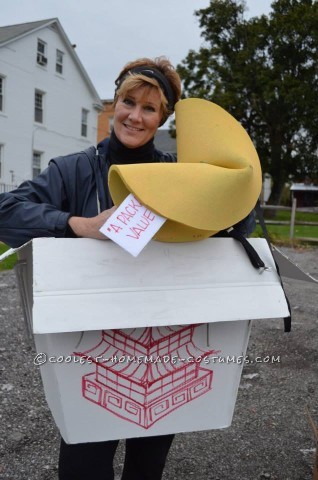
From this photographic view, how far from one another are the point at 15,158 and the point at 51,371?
59.0 feet

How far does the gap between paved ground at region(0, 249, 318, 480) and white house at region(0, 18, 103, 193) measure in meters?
15.2

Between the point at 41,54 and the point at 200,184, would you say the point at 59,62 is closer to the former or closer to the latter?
the point at 41,54

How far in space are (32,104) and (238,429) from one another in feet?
59.4

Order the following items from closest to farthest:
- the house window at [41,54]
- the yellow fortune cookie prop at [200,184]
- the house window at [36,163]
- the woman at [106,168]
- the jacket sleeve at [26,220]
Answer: the yellow fortune cookie prop at [200,184], the jacket sleeve at [26,220], the woman at [106,168], the house window at [36,163], the house window at [41,54]

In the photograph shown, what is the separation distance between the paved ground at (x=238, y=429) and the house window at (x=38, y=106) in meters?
16.7

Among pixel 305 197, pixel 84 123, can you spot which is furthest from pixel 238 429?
pixel 305 197

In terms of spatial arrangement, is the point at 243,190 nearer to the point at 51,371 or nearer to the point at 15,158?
the point at 51,371

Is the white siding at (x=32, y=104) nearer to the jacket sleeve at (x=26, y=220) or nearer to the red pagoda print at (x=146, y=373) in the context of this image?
the jacket sleeve at (x=26, y=220)

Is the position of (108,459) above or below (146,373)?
below

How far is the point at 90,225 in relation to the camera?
117cm

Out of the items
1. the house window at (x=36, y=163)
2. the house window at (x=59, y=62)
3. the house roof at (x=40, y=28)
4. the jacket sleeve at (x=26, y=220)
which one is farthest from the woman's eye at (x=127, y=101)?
the house window at (x=59, y=62)

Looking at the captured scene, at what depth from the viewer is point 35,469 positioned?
7.20 ft

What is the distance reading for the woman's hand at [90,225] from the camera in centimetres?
115

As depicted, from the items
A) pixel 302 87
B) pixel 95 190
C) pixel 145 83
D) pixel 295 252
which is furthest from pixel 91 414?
pixel 302 87
